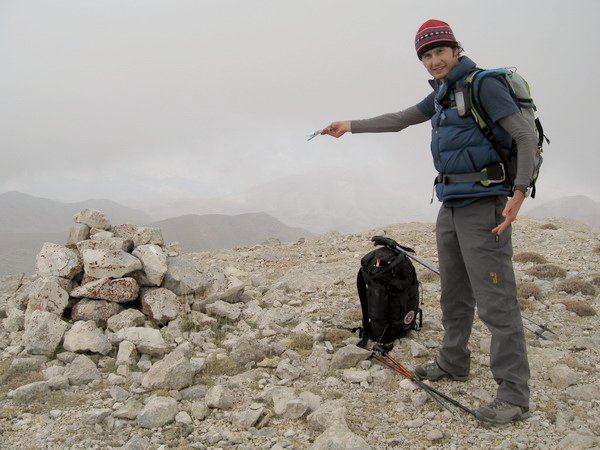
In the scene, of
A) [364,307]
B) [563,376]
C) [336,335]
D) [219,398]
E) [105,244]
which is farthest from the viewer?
[105,244]

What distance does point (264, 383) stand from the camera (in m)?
4.84

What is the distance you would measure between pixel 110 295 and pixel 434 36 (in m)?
5.30

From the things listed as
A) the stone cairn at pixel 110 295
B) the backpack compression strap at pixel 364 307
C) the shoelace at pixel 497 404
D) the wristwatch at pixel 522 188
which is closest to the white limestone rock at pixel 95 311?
the stone cairn at pixel 110 295

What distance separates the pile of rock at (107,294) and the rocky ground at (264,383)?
0.04m

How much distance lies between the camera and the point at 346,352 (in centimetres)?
518

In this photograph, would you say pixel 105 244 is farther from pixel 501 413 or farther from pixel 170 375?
pixel 501 413

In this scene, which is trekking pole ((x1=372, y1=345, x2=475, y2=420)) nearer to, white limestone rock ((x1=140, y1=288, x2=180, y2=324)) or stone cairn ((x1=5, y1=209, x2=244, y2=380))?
stone cairn ((x1=5, y1=209, x2=244, y2=380))

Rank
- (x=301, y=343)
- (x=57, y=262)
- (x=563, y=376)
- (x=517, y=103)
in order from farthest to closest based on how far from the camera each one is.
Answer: (x=57, y=262) → (x=301, y=343) → (x=563, y=376) → (x=517, y=103)

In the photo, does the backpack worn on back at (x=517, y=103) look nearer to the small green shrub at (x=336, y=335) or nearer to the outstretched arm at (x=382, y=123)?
the outstretched arm at (x=382, y=123)

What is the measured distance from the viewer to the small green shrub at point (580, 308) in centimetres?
712

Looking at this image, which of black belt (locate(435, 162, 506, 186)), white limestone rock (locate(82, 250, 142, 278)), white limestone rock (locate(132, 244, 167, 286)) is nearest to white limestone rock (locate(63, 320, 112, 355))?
white limestone rock (locate(82, 250, 142, 278))

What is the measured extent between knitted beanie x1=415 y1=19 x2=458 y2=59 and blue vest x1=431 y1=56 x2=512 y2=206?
215mm

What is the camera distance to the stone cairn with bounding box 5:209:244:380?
18.2 feet

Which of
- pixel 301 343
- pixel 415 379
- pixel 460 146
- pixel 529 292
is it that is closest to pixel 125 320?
pixel 301 343
